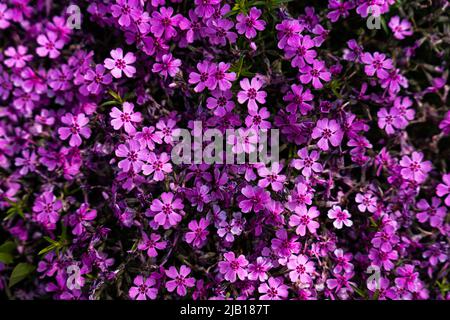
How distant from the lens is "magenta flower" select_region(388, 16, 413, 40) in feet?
7.81

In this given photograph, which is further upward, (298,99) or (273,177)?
(298,99)

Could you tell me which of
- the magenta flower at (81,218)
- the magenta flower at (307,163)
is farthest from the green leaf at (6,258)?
the magenta flower at (307,163)

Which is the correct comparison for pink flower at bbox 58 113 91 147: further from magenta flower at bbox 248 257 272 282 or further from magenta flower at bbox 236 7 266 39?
magenta flower at bbox 248 257 272 282

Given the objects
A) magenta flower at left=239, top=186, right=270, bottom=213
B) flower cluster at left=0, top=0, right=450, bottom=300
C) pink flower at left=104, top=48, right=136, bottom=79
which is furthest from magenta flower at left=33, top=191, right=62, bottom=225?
Result: magenta flower at left=239, top=186, right=270, bottom=213

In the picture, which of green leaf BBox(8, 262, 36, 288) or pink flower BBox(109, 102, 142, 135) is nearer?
pink flower BBox(109, 102, 142, 135)

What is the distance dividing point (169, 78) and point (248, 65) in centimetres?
38

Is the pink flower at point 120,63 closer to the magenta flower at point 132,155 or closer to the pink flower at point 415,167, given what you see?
the magenta flower at point 132,155

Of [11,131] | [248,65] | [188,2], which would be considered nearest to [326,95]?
[248,65]

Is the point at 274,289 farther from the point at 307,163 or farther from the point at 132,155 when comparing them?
the point at 132,155

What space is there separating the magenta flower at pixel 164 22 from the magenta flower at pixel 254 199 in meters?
0.79

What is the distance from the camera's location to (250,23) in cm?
215

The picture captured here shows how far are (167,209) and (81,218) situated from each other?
1.37 ft

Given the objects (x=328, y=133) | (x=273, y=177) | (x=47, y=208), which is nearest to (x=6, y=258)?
(x=47, y=208)

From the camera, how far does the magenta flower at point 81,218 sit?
2.23 meters
